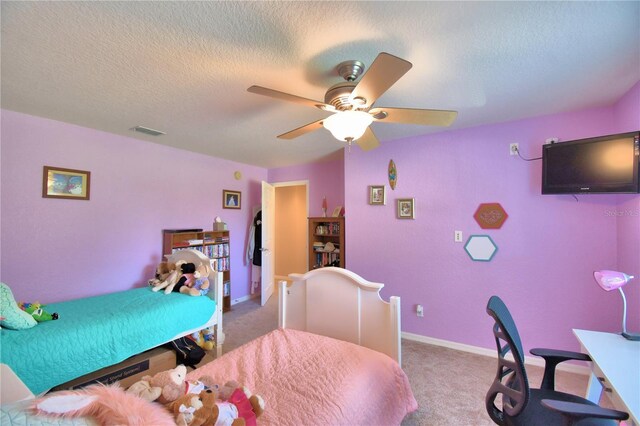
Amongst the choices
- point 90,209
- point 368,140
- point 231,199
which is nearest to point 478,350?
point 368,140

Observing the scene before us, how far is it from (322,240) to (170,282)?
2293 millimetres

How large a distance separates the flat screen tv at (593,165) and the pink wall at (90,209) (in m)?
4.11

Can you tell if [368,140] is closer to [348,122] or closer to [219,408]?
[348,122]

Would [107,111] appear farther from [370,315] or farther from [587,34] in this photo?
[587,34]

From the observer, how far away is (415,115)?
166 centimetres

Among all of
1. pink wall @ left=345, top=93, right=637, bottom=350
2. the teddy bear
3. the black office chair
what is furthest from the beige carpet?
the teddy bear

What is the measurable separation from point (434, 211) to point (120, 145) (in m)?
3.67

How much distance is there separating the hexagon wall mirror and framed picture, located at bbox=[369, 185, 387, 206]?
102 centimetres

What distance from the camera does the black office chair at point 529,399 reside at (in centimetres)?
102

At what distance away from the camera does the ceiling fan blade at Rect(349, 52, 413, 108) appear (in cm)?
112

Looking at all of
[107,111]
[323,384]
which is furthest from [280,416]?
[107,111]

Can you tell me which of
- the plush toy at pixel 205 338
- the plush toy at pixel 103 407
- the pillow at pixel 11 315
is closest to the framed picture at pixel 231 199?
the plush toy at pixel 205 338

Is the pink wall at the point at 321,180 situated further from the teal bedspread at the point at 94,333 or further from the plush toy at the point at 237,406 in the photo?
the plush toy at the point at 237,406

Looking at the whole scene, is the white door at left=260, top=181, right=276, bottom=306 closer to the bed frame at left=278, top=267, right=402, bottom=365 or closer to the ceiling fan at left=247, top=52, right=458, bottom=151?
the bed frame at left=278, top=267, right=402, bottom=365
